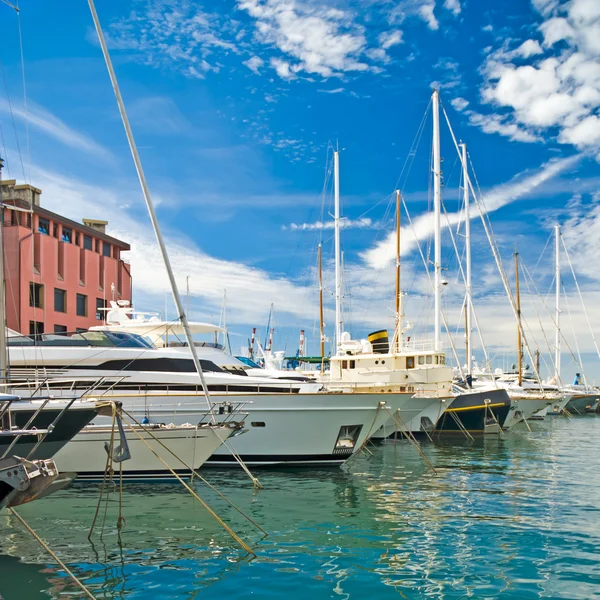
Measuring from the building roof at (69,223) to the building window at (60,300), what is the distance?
4.11m

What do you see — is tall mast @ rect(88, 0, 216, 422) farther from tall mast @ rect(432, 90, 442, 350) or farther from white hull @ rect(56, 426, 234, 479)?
tall mast @ rect(432, 90, 442, 350)

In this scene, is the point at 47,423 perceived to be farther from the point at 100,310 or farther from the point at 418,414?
the point at 100,310

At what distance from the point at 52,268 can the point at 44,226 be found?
2.54 m

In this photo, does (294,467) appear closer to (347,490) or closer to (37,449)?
(347,490)

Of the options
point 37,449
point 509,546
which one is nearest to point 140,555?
point 37,449

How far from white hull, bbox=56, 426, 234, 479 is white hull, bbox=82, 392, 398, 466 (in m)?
2.19

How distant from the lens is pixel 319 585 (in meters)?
8.27

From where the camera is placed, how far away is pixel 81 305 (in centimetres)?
3788

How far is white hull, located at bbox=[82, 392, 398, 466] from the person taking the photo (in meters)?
17.4

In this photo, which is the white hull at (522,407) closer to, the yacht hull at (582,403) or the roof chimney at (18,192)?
the yacht hull at (582,403)

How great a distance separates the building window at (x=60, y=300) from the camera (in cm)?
3547

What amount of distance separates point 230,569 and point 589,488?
10.4 metres

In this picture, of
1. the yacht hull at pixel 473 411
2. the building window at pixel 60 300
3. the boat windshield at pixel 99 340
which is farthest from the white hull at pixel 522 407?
the building window at pixel 60 300

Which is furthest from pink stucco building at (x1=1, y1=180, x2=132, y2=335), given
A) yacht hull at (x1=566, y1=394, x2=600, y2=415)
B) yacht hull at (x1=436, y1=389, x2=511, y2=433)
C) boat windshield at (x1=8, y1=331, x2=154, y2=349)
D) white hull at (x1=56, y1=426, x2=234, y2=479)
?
yacht hull at (x1=566, y1=394, x2=600, y2=415)
